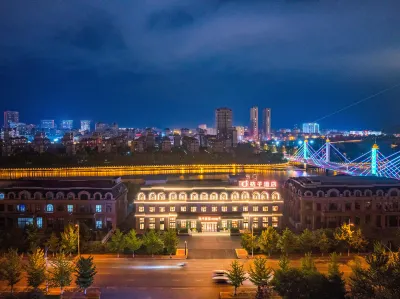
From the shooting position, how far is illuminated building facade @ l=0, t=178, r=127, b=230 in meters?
12.9

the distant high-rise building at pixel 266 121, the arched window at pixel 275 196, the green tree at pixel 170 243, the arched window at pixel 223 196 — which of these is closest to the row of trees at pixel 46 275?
the green tree at pixel 170 243

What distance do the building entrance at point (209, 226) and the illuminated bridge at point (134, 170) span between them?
1918 cm

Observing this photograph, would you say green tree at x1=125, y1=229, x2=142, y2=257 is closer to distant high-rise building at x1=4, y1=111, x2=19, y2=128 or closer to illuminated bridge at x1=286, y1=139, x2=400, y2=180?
illuminated bridge at x1=286, y1=139, x2=400, y2=180

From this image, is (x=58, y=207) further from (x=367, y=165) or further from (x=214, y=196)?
(x=367, y=165)

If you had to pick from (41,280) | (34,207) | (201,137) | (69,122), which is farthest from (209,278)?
(69,122)

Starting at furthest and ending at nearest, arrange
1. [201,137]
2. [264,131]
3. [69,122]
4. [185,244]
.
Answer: [69,122]
[264,131]
[201,137]
[185,244]

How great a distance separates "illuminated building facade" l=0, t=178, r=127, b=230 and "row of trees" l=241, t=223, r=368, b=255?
4.85m

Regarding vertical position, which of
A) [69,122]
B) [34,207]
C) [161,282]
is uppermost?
[69,122]

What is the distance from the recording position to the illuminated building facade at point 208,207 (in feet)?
42.9

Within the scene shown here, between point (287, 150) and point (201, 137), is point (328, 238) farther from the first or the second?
point (201, 137)

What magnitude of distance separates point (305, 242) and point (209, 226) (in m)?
3.70

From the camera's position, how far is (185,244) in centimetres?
1130

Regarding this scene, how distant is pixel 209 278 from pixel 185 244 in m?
2.40

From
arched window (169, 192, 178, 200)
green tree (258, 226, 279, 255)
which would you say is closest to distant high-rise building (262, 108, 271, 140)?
arched window (169, 192, 178, 200)
